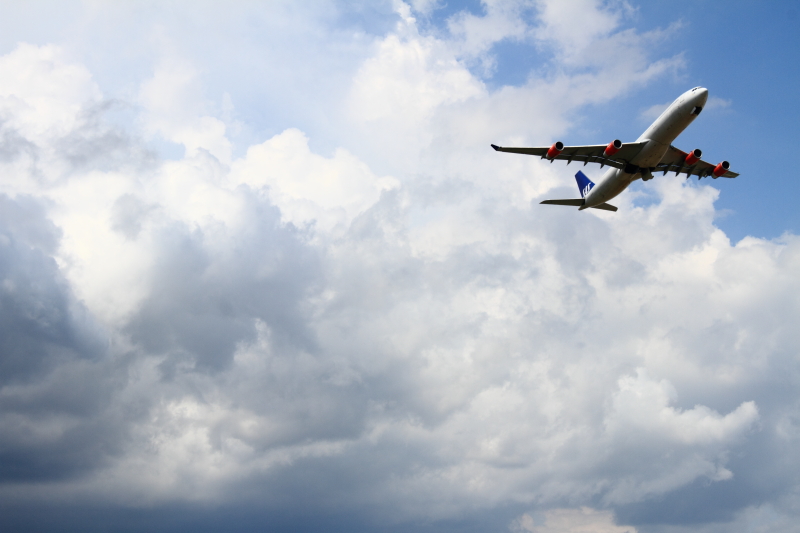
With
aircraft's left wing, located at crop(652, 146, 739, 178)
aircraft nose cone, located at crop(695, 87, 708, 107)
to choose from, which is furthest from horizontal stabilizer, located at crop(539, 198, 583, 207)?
aircraft nose cone, located at crop(695, 87, 708, 107)

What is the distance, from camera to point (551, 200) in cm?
10256

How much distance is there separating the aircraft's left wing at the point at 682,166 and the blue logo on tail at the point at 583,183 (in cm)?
1284

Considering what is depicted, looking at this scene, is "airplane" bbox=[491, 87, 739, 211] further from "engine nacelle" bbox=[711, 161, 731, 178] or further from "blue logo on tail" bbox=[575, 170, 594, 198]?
"blue logo on tail" bbox=[575, 170, 594, 198]

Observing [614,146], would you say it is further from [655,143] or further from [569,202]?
[569,202]

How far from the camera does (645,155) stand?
87.6 m

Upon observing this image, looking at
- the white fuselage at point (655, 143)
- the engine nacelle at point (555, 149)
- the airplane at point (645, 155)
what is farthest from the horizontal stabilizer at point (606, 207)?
the engine nacelle at point (555, 149)

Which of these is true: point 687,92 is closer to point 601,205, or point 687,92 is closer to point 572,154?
point 572,154

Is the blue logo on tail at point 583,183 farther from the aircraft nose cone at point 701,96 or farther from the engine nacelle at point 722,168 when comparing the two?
the aircraft nose cone at point 701,96

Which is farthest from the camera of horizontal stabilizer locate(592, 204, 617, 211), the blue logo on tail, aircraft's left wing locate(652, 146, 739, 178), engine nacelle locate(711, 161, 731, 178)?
the blue logo on tail

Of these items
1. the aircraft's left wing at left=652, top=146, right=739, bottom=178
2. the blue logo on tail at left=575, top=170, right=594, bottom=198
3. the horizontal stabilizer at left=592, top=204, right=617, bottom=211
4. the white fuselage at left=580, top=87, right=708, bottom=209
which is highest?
the blue logo on tail at left=575, top=170, right=594, bottom=198

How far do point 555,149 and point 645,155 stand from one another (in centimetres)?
1192

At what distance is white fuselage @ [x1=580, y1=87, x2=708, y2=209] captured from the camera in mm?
78312

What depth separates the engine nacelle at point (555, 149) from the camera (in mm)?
86394

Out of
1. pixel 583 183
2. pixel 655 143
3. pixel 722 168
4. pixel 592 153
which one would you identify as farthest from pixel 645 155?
pixel 583 183
